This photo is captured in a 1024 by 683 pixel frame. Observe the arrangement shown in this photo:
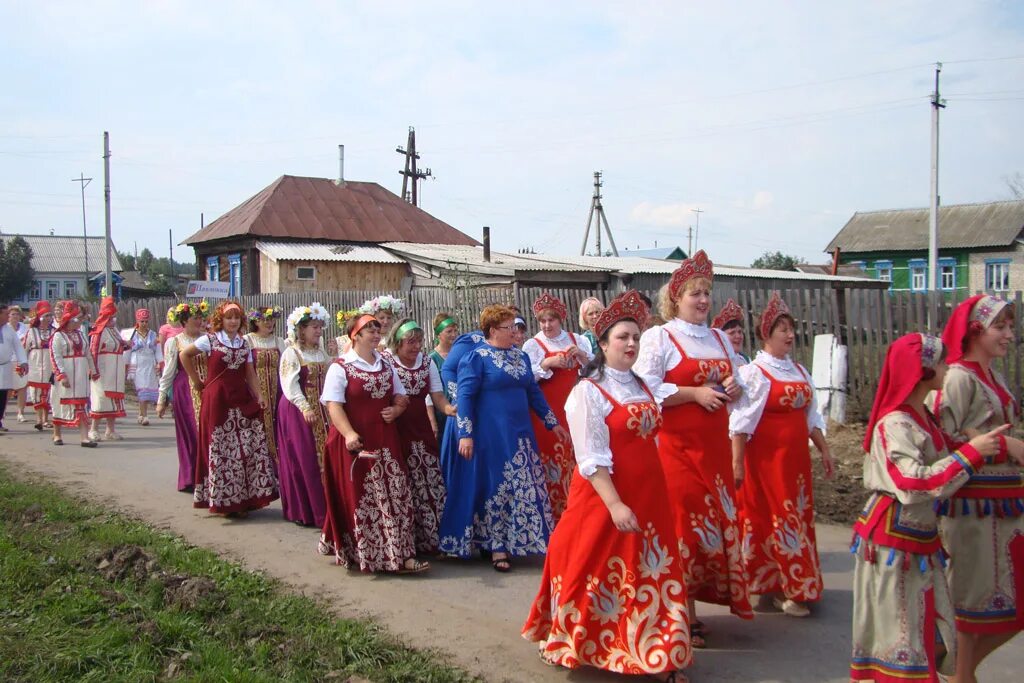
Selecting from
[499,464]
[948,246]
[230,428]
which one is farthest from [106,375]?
[948,246]

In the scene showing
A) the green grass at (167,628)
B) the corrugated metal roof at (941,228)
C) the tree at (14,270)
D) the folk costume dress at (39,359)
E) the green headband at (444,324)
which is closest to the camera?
the green grass at (167,628)

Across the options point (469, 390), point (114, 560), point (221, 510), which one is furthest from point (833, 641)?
point (221, 510)

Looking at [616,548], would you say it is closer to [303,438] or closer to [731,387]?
[731,387]

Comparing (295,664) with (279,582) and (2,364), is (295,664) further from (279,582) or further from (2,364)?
(2,364)

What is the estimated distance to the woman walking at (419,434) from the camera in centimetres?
658

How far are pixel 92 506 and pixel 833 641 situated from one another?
6.44 meters

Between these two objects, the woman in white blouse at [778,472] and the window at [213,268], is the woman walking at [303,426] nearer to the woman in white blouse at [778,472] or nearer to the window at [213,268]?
the woman in white blouse at [778,472]

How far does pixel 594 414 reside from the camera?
4172 millimetres

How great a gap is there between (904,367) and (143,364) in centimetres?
1384

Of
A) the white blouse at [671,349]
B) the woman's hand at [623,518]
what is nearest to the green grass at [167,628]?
the woman's hand at [623,518]

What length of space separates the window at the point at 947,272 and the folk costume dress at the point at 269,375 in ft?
142

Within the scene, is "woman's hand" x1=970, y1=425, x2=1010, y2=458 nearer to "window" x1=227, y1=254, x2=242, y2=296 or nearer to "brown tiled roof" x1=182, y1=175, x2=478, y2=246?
"brown tiled roof" x1=182, y1=175, x2=478, y2=246

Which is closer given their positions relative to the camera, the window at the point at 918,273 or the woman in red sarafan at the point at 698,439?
the woman in red sarafan at the point at 698,439

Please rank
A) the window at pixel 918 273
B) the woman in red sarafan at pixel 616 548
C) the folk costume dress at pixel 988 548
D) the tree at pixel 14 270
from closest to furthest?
the folk costume dress at pixel 988 548 → the woman in red sarafan at pixel 616 548 → the window at pixel 918 273 → the tree at pixel 14 270
